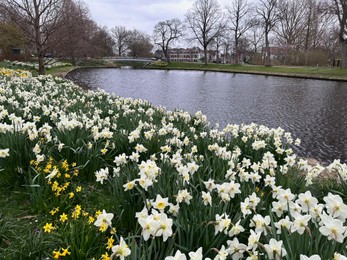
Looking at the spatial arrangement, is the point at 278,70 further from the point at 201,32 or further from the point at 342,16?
the point at 201,32

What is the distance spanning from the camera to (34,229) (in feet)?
8.45

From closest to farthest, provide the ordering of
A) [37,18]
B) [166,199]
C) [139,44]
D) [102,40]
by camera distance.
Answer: [166,199] < [37,18] < [102,40] < [139,44]

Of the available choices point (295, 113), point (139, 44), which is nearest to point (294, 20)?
point (139, 44)

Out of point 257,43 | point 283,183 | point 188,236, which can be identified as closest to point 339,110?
point 283,183

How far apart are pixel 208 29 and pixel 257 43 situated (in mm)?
16372

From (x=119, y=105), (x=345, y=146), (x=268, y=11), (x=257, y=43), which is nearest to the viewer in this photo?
(x=119, y=105)

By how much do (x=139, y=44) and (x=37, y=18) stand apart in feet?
220

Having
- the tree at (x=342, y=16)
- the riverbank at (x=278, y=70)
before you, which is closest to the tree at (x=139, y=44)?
the riverbank at (x=278, y=70)

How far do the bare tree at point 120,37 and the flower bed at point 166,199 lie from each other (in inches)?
3423

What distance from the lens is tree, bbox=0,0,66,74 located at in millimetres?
15052

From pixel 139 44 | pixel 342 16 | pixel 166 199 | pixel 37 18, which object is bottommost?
pixel 166 199

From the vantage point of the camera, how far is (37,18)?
50.3ft

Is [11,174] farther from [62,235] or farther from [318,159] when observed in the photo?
[318,159]

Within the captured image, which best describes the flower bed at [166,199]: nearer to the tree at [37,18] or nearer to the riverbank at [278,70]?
the tree at [37,18]
